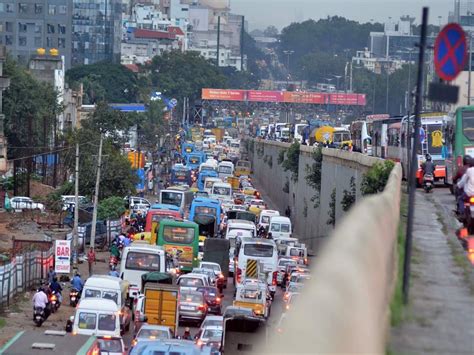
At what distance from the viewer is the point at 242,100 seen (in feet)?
576

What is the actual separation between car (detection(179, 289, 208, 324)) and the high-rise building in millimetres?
143608

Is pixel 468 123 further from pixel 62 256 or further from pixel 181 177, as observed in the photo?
pixel 181 177

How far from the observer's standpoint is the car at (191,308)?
35.4 metres

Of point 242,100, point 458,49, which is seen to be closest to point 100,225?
point 458,49

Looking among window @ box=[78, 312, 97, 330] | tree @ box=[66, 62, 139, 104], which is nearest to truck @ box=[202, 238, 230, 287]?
window @ box=[78, 312, 97, 330]

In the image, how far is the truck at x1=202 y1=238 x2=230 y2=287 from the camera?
4838 cm

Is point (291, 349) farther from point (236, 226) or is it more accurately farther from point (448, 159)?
point (236, 226)

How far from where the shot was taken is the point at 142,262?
132 feet

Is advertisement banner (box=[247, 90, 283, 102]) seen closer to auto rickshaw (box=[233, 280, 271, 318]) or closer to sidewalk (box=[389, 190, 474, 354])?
auto rickshaw (box=[233, 280, 271, 318])

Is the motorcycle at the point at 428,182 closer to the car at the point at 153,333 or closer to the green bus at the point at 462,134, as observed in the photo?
the green bus at the point at 462,134

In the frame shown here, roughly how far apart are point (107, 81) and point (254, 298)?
4887 inches

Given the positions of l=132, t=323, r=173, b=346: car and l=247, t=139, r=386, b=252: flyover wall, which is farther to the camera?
l=247, t=139, r=386, b=252: flyover wall

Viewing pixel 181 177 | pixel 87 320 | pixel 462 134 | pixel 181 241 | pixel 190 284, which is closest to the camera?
pixel 87 320

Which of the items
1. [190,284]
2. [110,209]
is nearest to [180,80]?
[110,209]
